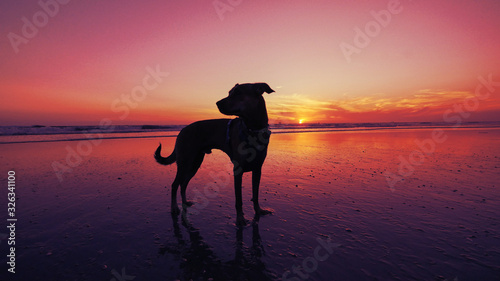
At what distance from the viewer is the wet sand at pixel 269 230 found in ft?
8.09

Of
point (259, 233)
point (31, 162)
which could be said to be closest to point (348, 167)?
point (259, 233)

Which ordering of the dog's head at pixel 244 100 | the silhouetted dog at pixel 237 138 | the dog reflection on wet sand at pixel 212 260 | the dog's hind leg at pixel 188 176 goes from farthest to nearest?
the dog's hind leg at pixel 188 176 < the silhouetted dog at pixel 237 138 < the dog's head at pixel 244 100 < the dog reflection on wet sand at pixel 212 260

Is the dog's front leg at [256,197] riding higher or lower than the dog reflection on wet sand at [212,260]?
higher

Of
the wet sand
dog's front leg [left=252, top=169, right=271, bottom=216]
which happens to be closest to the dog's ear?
dog's front leg [left=252, top=169, right=271, bottom=216]

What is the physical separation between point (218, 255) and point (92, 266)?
4.94ft

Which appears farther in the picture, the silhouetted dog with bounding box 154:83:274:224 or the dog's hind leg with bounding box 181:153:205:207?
the dog's hind leg with bounding box 181:153:205:207

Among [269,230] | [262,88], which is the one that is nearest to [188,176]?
[269,230]

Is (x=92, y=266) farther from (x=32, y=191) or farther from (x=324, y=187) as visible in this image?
(x=324, y=187)

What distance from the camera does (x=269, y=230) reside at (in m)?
3.47

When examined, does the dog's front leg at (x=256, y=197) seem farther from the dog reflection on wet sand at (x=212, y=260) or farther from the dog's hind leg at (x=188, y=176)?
the dog's hind leg at (x=188, y=176)

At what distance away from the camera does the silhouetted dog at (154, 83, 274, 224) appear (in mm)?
3717

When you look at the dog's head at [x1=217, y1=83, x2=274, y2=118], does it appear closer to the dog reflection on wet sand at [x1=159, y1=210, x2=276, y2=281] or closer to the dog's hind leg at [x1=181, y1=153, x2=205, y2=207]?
the dog's hind leg at [x1=181, y1=153, x2=205, y2=207]

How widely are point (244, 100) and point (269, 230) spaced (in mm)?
2247

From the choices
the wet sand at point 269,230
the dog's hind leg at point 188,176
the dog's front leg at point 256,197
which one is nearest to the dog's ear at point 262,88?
the dog's front leg at point 256,197
